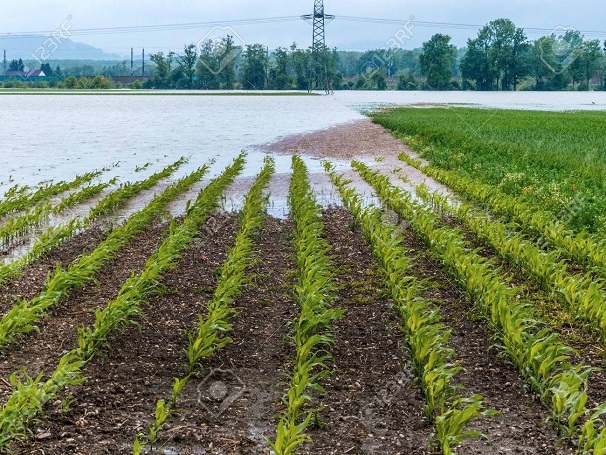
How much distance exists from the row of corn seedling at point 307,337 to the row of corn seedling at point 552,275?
6.25 feet

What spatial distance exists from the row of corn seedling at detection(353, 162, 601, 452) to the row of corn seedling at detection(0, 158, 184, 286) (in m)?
4.25

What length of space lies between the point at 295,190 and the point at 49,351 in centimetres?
733

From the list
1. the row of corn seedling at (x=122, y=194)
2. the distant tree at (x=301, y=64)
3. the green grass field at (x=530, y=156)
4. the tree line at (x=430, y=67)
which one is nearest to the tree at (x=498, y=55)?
the tree line at (x=430, y=67)

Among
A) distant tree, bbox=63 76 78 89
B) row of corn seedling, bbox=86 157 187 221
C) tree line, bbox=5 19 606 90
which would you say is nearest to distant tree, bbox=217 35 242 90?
tree line, bbox=5 19 606 90

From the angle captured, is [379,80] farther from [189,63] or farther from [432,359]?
[432,359]

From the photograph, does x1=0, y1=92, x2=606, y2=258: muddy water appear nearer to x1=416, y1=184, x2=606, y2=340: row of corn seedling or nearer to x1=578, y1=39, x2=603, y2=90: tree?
x1=416, y1=184, x2=606, y2=340: row of corn seedling

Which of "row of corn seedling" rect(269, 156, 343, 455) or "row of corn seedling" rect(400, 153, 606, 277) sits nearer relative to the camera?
"row of corn seedling" rect(269, 156, 343, 455)

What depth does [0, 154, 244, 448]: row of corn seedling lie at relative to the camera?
160 inches

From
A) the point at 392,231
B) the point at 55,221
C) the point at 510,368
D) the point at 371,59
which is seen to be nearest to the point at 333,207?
the point at 392,231

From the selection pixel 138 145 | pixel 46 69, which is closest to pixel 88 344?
pixel 138 145

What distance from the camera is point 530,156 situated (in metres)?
16.0

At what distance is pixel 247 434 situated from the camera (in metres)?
4.22

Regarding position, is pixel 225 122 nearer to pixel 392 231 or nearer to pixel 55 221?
pixel 55 221

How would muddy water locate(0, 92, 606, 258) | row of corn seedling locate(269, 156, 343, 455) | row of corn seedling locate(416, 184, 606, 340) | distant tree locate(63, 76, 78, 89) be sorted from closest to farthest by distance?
row of corn seedling locate(269, 156, 343, 455) < row of corn seedling locate(416, 184, 606, 340) < muddy water locate(0, 92, 606, 258) < distant tree locate(63, 76, 78, 89)
